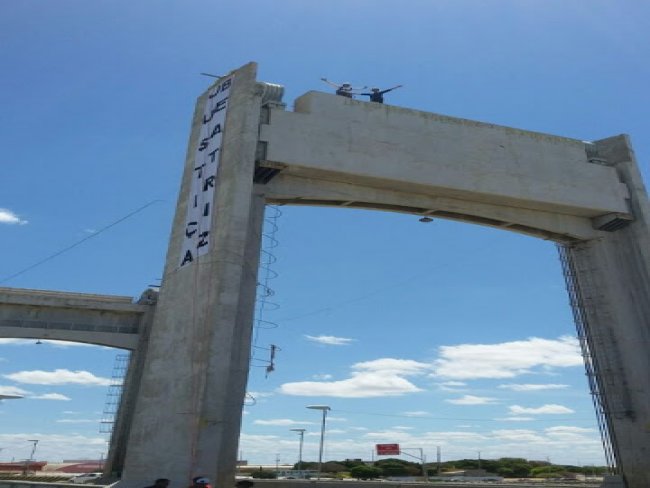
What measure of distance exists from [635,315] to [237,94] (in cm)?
1797

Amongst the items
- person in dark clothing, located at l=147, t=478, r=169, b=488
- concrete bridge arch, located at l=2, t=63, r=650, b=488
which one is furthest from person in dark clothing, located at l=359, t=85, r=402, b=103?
person in dark clothing, located at l=147, t=478, r=169, b=488

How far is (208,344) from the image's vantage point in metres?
15.4

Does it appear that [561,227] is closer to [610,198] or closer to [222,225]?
[610,198]

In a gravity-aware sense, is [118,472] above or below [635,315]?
below

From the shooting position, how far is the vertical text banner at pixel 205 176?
17859 millimetres

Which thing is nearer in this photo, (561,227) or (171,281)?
(171,281)

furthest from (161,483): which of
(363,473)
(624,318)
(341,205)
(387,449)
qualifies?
(387,449)

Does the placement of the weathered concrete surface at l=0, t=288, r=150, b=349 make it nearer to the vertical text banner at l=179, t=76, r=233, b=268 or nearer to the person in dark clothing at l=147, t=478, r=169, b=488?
the vertical text banner at l=179, t=76, r=233, b=268

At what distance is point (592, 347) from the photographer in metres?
22.1

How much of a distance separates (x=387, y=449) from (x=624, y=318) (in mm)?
28667

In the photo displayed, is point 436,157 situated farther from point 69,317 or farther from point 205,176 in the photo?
point 69,317

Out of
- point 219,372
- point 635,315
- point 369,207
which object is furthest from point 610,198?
point 219,372

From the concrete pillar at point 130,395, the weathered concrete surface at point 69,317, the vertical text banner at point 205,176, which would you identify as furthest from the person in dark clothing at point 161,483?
the weathered concrete surface at point 69,317

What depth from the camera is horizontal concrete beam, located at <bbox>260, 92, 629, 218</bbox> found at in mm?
19656
